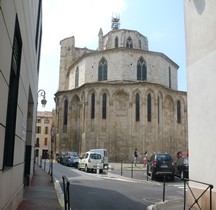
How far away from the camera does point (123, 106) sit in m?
42.0

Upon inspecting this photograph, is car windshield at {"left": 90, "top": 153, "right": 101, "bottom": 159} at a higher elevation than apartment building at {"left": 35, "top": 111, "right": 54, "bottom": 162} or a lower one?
lower

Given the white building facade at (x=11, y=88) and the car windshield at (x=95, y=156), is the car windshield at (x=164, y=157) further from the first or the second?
the white building facade at (x=11, y=88)

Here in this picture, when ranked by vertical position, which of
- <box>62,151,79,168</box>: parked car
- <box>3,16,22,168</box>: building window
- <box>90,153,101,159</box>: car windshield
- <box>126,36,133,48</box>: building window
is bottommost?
<box>62,151,79,168</box>: parked car

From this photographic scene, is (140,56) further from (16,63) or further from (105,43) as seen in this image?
(16,63)

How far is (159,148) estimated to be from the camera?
133 ft

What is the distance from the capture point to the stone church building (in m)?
40.4

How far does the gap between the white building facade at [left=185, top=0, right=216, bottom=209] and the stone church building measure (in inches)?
1205

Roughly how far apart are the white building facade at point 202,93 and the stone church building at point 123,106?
30.6 metres

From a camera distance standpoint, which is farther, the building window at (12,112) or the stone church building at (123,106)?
the stone church building at (123,106)

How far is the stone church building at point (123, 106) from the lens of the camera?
4041 centimetres

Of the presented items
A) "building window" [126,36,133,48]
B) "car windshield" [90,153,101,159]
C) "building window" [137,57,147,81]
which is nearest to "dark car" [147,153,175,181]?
"car windshield" [90,153,101,159]

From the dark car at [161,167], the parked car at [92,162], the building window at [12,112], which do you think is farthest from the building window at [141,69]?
the building window at [12,112]

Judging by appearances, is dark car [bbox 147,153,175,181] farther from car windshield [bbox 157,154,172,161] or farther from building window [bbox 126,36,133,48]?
building window [bbox 126,36,133,48]

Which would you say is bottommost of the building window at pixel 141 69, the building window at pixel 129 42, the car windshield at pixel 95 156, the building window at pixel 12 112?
the car windshield at pixel 95 156
